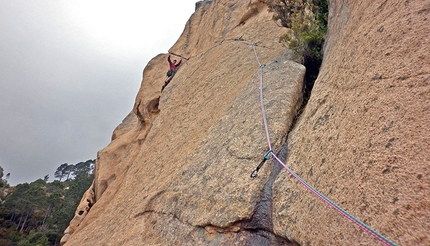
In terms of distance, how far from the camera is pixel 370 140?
8.82 ft

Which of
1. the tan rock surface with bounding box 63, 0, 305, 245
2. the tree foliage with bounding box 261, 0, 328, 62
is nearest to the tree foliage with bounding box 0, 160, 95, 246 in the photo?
the tan rock surface with bounding box 63, 0, 305, 245

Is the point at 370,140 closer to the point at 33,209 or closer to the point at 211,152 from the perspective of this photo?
the point at 211,152

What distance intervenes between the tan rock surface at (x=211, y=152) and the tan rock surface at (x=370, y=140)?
0.63m

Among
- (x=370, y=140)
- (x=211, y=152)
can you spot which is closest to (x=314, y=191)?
(x=370, y=140)

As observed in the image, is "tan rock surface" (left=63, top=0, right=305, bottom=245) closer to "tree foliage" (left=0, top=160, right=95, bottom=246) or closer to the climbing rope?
the climbing rope

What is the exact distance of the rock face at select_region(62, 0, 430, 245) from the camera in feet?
7.73

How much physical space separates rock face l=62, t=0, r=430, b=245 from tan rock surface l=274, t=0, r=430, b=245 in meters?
0.01

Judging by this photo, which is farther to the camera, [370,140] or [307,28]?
[307,28]

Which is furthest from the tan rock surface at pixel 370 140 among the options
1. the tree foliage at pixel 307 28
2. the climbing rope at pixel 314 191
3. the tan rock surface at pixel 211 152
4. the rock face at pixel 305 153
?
the tree foliage at pixel 307 28

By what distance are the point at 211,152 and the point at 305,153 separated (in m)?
2.13

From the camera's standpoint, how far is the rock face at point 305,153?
2355mm

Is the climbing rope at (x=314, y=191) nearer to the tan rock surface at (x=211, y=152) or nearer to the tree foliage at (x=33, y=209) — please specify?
the tan rock surface at (x=211, y=152)

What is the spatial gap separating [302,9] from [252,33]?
2.55m

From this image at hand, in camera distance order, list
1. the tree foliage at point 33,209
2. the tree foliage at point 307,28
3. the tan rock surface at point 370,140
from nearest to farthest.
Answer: the tan rock surface at point 370,140 → the tree foliage at point 307,28 → the tree foliage at point 33,209
